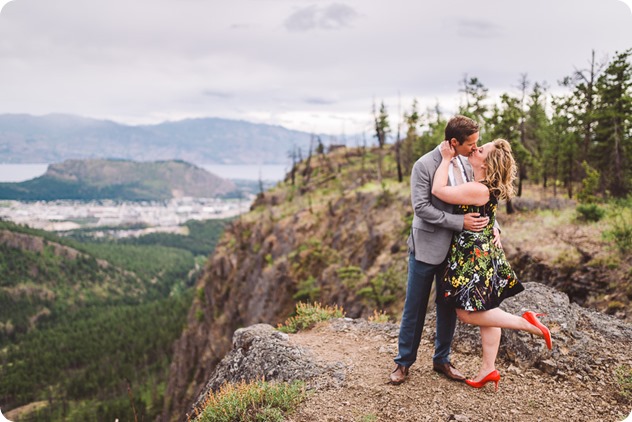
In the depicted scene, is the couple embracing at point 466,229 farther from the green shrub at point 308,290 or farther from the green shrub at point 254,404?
the green shrub at point 308,290

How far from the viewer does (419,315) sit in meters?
5.51

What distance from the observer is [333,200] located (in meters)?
41.1

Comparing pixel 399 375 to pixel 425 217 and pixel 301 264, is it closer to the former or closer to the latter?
pixel 425 217

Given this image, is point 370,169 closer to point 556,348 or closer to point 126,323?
point 556,348

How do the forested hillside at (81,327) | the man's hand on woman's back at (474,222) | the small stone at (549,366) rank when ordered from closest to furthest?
1. the man's hand on woman's back at (474,222)
2. the small stone at (549,366)
3. the forested hillside at (81,327)

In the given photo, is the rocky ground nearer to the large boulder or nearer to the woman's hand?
the large boulder

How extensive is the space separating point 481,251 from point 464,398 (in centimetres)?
191

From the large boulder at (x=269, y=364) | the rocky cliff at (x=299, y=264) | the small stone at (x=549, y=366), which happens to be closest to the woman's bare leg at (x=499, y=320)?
the small stone at (x=549, y=366)

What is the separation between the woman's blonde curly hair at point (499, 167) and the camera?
4789mm

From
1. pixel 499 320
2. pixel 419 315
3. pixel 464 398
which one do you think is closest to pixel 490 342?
pixel 499 320

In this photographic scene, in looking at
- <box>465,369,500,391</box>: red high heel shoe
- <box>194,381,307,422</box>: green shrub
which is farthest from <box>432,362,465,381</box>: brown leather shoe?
<box>194,381,307,422</box>: green shrub

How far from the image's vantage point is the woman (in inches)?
189

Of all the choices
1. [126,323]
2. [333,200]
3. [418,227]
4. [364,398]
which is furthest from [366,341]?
[126,323]

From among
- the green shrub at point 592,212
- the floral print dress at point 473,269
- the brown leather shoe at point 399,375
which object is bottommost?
the brown leather shoe at point 399,375
